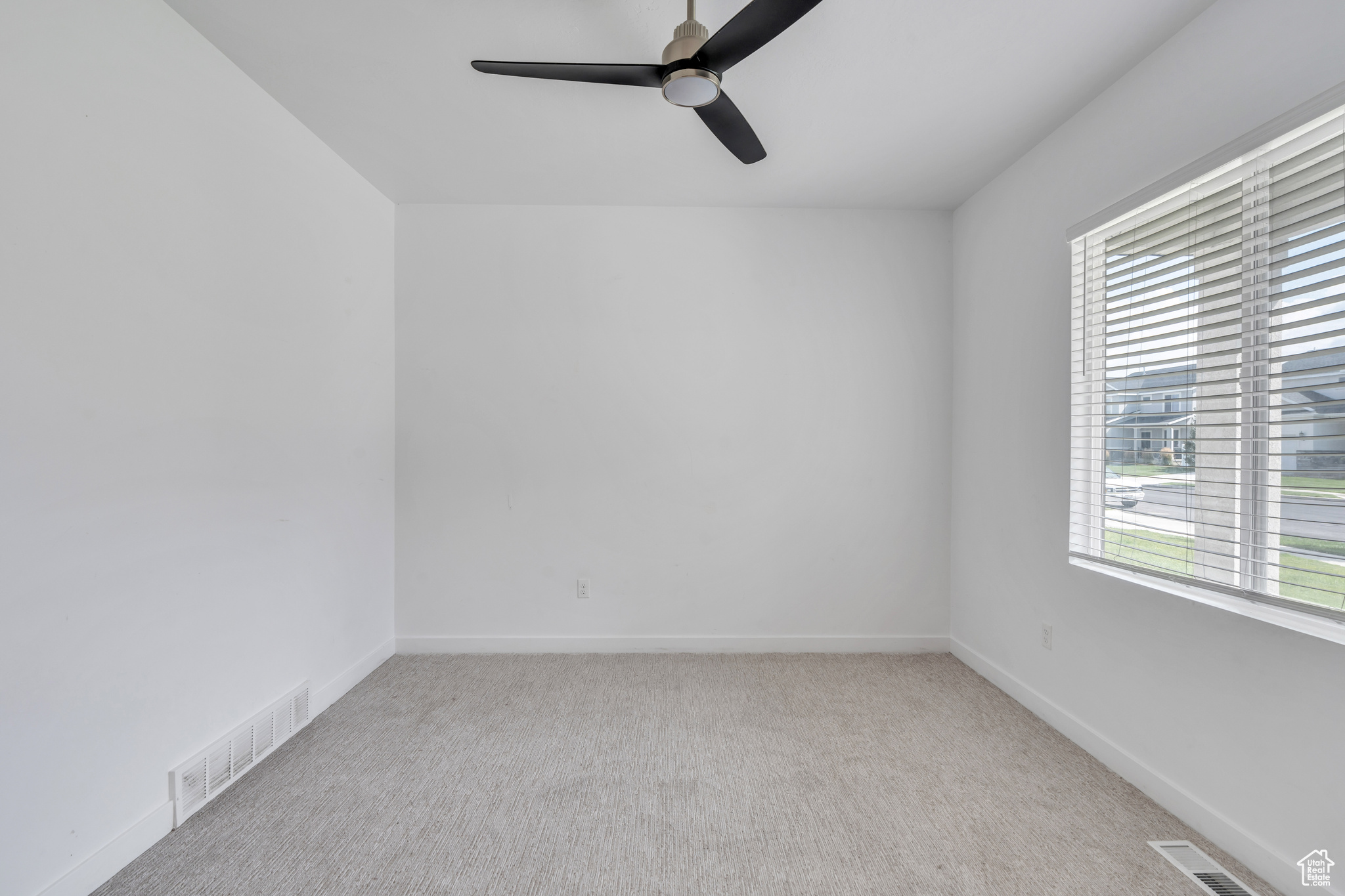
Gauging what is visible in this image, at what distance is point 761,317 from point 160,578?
285 centimetres

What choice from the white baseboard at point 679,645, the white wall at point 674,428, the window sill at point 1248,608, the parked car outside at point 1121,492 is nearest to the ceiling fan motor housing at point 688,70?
the white wall at point 674,428

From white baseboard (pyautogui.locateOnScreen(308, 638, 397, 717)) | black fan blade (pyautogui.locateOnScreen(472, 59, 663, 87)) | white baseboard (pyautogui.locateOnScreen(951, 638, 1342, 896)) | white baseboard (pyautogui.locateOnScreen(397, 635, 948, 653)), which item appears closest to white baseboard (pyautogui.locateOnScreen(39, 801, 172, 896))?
white baseboard (pyautogui.locateOnScreen(308, 638, 397, 717))

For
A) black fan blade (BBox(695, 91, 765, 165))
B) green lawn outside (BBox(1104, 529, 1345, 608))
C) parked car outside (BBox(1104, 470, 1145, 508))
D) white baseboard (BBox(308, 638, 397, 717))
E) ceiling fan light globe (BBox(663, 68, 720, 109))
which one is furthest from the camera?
white baseboard (BBox(308, 638, 397, 717))

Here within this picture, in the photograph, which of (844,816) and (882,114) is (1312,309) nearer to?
(882,114)

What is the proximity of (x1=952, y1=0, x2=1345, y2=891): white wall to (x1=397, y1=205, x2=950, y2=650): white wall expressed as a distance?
367 millimetres

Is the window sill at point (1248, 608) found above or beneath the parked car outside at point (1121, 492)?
beneath

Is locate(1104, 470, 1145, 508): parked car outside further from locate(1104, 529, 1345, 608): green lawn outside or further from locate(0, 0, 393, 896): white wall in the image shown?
locate(0, 0, 393, 896): white wall

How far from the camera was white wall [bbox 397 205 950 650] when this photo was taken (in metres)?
3.29

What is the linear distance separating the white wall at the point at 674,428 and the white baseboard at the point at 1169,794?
0.83 m

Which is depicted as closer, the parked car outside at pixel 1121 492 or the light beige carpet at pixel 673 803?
the light beige carpet at pixel 673 803

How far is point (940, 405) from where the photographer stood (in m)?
3.34

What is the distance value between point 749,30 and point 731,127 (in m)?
0.48

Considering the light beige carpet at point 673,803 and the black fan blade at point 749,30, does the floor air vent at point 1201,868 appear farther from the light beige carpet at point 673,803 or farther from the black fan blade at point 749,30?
the black fan blade at point 749,30

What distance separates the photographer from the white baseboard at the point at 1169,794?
154 centimetres
